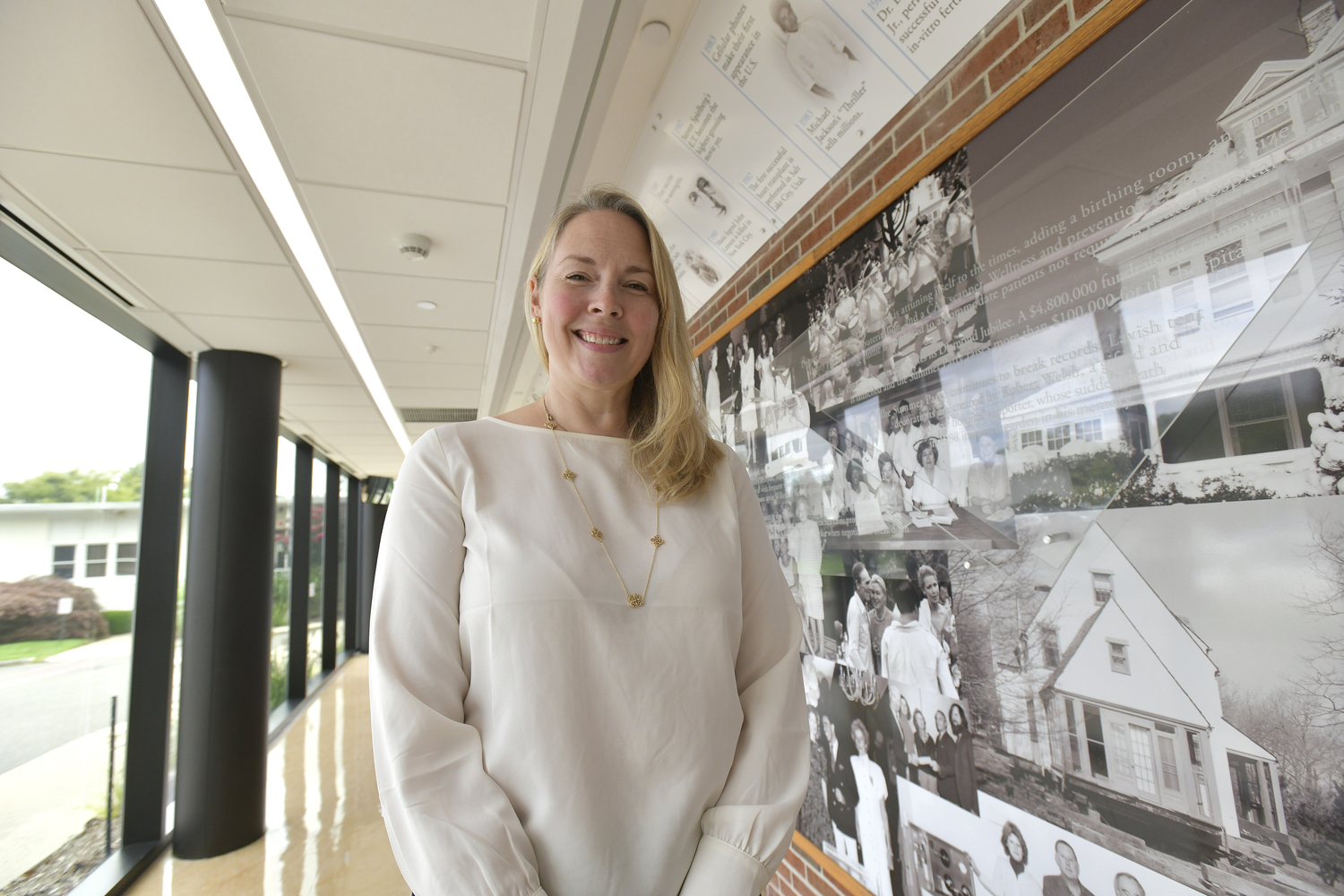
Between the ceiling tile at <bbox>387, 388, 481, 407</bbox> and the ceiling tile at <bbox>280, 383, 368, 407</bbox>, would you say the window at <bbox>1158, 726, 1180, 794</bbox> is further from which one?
the ceiling tile at <bbox>280, 383, 368, 407</bbox>

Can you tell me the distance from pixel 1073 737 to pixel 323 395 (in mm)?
5959

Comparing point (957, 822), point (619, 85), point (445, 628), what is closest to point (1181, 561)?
point (957, 822)

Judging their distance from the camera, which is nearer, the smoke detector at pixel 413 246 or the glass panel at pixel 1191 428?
the glass panel at pixel 1191 428

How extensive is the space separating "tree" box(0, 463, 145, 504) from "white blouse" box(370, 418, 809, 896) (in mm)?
3088

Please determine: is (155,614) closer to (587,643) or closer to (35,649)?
(35,649)

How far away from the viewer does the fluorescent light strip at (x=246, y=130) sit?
1.80m

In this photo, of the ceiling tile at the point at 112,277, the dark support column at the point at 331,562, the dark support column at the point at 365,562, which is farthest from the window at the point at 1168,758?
the dark support column at the point at 365,562

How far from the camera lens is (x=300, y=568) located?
26.8 ft

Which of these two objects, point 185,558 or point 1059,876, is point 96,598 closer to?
point 185,558

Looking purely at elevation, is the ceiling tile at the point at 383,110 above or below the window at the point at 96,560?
above

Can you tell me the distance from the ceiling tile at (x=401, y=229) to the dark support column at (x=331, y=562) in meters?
7.48

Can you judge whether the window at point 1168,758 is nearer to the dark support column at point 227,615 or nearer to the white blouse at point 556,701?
the white blouse at point 556,701

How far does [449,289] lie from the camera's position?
3.66 meters

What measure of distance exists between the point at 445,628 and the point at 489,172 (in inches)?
84.3
